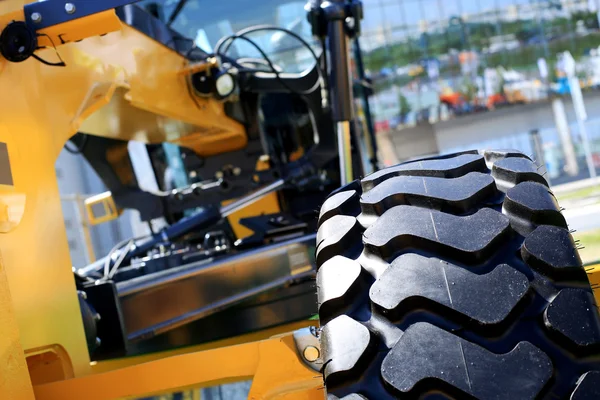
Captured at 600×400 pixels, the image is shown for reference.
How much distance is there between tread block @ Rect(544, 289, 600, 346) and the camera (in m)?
1.38

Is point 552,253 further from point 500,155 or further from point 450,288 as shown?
point 500,155

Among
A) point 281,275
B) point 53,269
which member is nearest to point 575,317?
point 53,269

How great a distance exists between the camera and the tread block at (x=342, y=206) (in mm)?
1865

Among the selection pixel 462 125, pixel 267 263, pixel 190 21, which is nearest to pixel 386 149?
pixel 462 125

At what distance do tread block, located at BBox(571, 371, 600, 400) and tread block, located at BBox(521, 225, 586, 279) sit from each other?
21 cm

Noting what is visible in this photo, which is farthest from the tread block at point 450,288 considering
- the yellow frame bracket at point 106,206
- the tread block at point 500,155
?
the yellow frame bracket at point 106,206

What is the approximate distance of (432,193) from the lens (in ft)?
5.57

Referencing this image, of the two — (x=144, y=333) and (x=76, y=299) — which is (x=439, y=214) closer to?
(x=76, y=299)

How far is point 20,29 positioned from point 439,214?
1.07 m

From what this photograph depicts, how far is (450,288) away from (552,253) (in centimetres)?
20

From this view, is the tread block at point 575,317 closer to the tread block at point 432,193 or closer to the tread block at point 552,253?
the tread block at point 552,253

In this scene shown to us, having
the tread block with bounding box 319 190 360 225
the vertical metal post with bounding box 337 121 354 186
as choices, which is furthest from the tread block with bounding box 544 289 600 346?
the vertical metal post with bounding box 337 121 354 186

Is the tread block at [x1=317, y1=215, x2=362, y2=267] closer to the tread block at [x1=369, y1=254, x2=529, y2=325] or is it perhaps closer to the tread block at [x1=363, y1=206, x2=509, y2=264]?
the tread block at [x1=363, y1=206, x2=509, y2=264]

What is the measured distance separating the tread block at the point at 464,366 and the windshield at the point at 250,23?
3.45m
